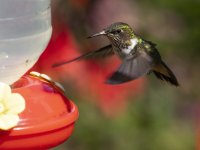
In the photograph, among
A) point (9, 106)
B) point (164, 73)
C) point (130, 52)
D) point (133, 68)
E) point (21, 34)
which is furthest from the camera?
point (164, 73)

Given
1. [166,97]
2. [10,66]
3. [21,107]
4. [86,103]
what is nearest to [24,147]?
[21,107]

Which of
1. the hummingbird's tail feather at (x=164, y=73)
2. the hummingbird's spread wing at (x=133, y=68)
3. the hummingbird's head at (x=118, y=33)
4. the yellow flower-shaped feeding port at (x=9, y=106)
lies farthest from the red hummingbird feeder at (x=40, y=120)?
the hummingbird's tail feather at (x=164, y=73)

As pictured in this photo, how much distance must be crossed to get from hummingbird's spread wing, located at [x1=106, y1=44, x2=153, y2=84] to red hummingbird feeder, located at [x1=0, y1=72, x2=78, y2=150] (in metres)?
0.20

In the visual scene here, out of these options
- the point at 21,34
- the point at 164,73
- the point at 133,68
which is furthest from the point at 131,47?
the point at 21,34

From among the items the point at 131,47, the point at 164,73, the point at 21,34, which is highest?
the point at 21,34

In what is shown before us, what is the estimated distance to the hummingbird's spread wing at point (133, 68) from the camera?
2.33 m

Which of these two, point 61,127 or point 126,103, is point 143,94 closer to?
point 126,103

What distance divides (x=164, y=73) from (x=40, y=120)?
91cm

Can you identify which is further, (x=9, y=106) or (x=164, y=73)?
(x=164, y=73)

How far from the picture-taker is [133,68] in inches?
99.9

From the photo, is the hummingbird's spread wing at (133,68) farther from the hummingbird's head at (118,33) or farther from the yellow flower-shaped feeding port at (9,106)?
the yellow flower-shaped feeding port at (9,106)

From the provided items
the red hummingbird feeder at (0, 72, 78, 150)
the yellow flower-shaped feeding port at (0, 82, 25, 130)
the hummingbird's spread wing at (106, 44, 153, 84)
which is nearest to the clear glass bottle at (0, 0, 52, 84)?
the red hummingbird feeder at (0, 72, 78, 150)

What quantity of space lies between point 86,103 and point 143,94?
17.9 inches

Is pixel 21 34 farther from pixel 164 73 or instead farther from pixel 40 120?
pixel 164 73
